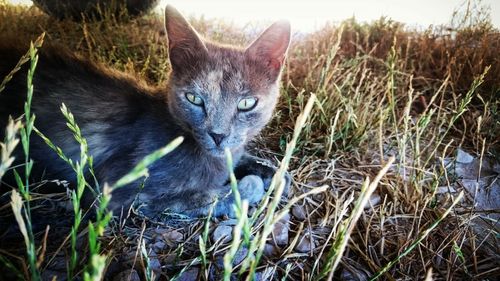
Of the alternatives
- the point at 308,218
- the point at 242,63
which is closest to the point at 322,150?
the point at 308,218

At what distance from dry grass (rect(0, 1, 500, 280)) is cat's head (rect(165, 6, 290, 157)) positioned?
397 millimetres

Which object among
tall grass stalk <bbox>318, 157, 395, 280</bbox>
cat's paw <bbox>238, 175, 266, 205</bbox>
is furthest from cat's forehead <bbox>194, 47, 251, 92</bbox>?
tall grass stalk <bbox>318, 157, 395, 280</bbox>

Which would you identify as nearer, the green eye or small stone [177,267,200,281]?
small stone [177,267,200,281]

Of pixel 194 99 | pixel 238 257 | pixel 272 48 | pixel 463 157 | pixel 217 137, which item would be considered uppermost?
pixel 272 48

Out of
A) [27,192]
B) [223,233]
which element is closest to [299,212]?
[223,233]

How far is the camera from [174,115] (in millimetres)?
1563

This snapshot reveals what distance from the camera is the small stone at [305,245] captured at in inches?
52.4

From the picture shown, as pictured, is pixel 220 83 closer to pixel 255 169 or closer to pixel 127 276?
pixel 255 169

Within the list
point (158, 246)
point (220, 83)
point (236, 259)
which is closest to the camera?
point (236, 259)

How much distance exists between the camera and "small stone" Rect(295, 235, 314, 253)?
52.4 inches

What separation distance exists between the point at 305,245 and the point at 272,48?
944 mm

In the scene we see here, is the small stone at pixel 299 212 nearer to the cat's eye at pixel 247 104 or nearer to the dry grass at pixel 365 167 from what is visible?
the dry grass at pixel 365 167

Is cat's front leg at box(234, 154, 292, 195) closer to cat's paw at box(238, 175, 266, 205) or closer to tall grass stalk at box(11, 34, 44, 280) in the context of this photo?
cat's paw at box(238, 175, 266, 205)

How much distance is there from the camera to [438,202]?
159 cm
